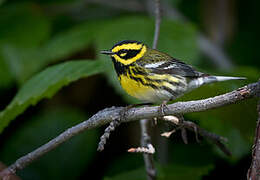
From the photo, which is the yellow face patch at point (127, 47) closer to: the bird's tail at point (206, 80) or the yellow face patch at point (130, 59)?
the yellow face patch at point (130, 59)

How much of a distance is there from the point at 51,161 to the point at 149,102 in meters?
1.33

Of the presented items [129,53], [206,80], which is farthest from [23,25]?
[206,80]

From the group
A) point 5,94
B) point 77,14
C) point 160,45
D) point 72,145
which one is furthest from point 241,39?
point 5,94

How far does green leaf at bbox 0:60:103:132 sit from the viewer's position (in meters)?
2.45

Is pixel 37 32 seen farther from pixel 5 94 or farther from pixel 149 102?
pixel 149 102

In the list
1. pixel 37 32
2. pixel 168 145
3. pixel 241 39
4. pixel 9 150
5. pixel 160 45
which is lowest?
pixel 168 145

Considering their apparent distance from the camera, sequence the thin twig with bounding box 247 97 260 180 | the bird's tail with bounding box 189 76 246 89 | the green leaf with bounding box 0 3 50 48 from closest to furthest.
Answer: the thin twig with bounding box 247 97 260 180, the bird's tail with bounding box 189 76 246 89, the green leaf with bounding box 0 3 50 48

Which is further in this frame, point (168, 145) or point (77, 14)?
point (77, 14)

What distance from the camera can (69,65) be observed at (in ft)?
8.55

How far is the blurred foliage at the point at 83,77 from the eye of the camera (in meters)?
3.42

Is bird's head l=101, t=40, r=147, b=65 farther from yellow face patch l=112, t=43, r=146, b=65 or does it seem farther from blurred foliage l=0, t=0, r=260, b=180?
blurred foliage l=0, t=0, r=260, b=180

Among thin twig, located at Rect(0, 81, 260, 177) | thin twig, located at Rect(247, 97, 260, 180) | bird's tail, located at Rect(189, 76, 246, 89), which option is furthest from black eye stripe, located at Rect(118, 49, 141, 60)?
thin twig, located at Rect(247, 97, 260, 180)

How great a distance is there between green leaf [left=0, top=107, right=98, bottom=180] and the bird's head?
1116 mm

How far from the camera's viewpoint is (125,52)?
2867 millimetres
